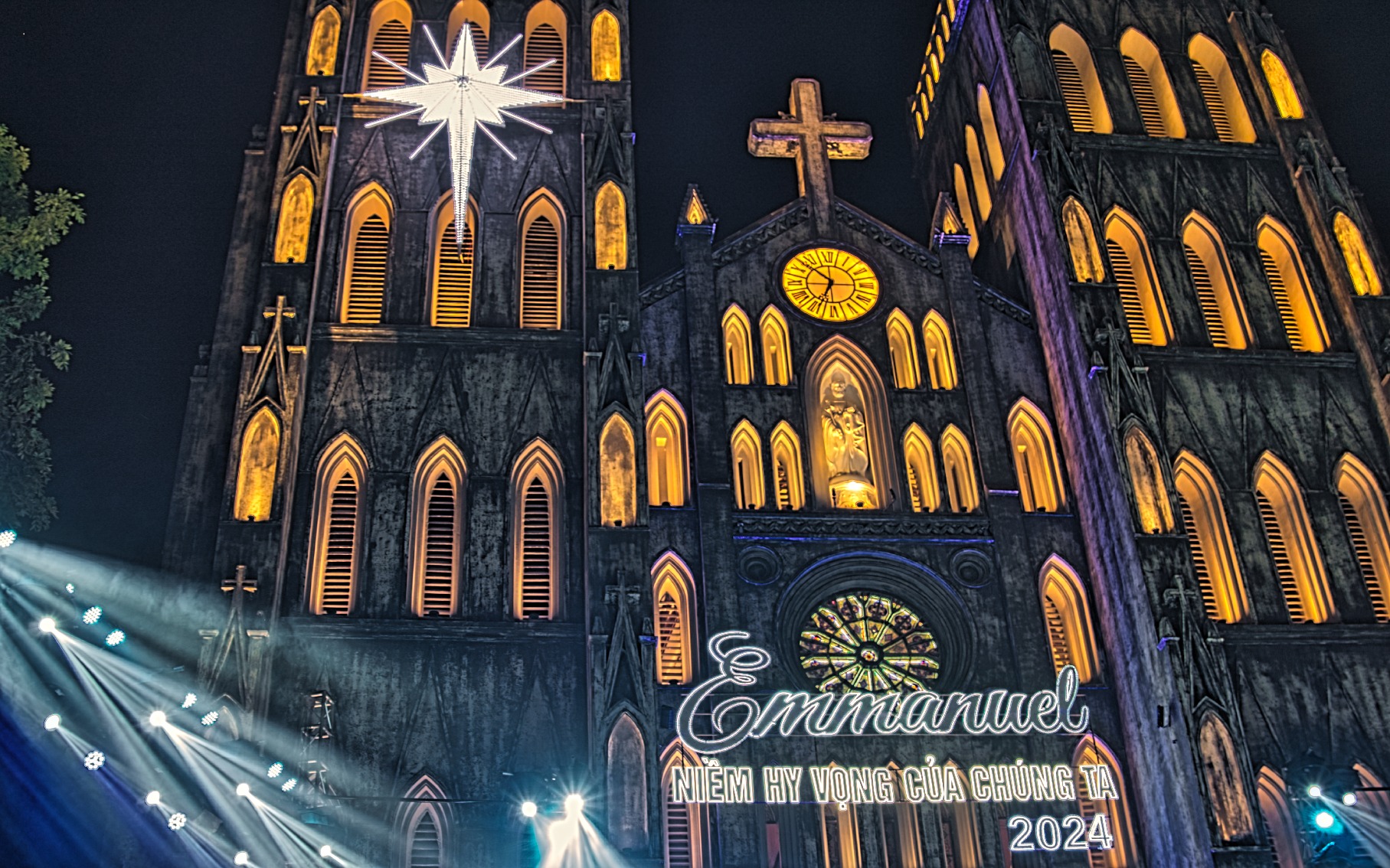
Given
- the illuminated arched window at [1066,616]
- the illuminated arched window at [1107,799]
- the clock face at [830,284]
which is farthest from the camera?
the clock face at [830,284]

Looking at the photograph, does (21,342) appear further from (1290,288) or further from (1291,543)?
(1290,288)

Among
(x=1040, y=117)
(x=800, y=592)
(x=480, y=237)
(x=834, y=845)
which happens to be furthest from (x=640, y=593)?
(x=1040, y=117)

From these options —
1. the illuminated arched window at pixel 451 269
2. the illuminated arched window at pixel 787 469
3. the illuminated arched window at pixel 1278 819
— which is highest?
the illuminated arched window at pixel 451 269

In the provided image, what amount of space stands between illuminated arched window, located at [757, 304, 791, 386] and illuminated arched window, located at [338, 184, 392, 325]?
7336 mm

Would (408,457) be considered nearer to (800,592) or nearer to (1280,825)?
(800,592)

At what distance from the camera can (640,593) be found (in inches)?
854

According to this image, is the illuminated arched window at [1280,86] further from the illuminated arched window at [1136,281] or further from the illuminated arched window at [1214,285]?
the illuminated arched window at [1136,281]

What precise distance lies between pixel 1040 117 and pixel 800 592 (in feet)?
41.5

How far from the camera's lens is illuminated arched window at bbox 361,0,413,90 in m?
28.6

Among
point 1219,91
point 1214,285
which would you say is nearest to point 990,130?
point 1219,91

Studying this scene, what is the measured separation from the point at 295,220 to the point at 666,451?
820cm

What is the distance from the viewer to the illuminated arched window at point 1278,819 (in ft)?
71.9

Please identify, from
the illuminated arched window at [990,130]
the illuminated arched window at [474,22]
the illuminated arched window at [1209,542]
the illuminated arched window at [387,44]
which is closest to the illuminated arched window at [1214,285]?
the illuminated arched window at [1209,542]

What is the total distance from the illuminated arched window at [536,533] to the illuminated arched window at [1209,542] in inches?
433
